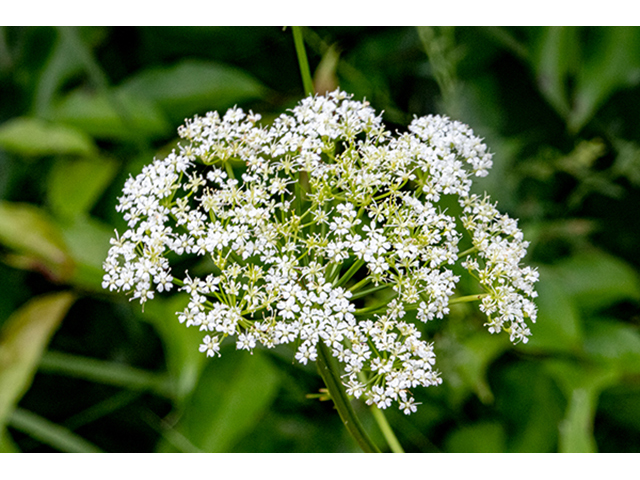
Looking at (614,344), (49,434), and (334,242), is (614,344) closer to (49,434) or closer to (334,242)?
(334,242)

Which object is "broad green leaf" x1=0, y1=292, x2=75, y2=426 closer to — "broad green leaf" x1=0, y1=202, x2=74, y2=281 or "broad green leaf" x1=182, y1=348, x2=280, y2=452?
"broad green leaf" x1=0, y1=202, x2=74, y2=281

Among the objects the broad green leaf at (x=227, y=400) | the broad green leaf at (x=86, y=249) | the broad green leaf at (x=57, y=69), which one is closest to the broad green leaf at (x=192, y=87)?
the broad green leaf at (x=57, y=69)

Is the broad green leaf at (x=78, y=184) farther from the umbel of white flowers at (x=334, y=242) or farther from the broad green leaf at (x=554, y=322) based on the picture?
the broad green leaf at (x=554, y=322)

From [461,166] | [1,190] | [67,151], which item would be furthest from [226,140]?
[1,190]

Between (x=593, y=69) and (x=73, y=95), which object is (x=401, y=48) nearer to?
(x=593, y=69)

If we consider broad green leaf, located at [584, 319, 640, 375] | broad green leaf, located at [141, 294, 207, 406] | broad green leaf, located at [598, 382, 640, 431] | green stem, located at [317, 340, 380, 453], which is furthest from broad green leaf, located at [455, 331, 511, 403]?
green stem, located at [317, 340, 380, 453]

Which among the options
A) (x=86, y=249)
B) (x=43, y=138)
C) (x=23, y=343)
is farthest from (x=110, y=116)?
(x=23, y=343)
